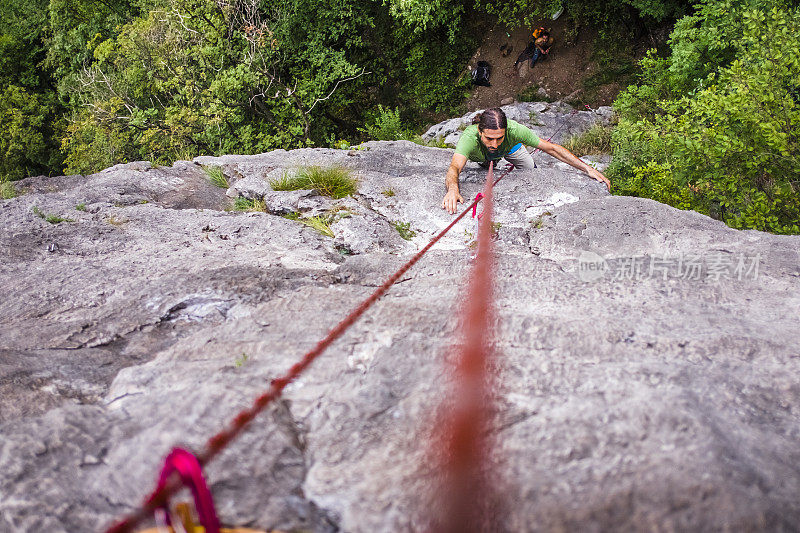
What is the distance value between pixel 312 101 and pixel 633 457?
Answer: 13.8 metres

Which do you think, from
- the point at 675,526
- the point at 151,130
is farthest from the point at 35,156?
the point at 675,526

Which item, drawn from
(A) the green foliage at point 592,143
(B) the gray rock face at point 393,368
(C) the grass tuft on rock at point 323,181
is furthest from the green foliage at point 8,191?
(A) the green foliage at point 592,143

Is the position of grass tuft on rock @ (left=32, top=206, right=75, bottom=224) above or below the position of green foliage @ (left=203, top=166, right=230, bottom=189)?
below

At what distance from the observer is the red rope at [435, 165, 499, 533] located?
1.26m

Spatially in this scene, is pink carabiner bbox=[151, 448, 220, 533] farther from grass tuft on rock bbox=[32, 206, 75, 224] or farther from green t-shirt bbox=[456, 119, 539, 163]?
green t-shirt bbox=[456, 119, 539, 163]

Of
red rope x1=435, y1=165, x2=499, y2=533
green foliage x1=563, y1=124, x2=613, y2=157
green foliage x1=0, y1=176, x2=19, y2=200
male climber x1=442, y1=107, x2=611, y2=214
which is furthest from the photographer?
green foliage x1=563, y1=124, x2=613, y2=157

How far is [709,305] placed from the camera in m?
2.44

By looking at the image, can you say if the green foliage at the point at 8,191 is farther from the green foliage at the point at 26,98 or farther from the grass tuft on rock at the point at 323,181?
the green foliage at the point at 26,98

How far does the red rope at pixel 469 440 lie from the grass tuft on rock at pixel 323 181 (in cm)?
257

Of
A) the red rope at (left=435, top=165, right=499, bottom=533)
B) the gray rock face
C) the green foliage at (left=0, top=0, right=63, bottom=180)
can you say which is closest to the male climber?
the gray rock face

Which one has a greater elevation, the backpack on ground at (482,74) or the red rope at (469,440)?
the backpack on ground at (482,74)

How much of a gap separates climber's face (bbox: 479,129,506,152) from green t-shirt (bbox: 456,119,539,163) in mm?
183

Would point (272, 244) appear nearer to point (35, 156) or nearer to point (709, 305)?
point (709, 305)

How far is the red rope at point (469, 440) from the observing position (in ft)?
4.14
